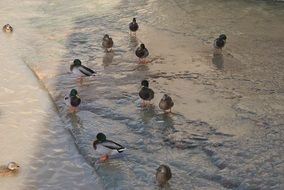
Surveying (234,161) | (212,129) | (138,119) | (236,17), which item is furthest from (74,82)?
(236,17)

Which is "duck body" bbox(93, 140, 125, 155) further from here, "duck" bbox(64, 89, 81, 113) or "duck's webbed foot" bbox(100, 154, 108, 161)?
"duck" bbox(64, 89, 81, 113)

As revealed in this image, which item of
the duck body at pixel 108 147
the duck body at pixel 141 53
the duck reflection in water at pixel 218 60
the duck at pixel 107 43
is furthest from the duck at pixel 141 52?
the duck body at pixel 108 147

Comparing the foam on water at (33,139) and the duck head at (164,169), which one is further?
the foam on water at (33,139)

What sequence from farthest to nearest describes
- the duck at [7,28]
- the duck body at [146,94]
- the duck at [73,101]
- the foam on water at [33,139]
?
1. the duck at [7,28]
2. the duck at [73,101]
3. the duck body at [146,94]
4. the foam on water at [33,139]

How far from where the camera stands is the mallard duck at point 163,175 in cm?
709

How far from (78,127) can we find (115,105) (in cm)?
98

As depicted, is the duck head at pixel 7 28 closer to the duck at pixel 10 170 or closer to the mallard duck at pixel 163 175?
the duck at pixel 10 170

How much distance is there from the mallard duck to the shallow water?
0.15 meters

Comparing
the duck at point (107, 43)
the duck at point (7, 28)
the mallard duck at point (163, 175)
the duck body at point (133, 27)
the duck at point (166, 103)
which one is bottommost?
the mallard duck at point (163, 175)

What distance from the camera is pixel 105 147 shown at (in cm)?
785

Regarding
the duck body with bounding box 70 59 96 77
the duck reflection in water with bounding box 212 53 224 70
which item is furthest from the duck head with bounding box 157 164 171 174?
the duck reflection in water with bounding box 212 53 224 70

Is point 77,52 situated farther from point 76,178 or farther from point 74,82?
point 76,178

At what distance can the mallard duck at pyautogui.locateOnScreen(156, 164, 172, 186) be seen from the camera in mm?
7086

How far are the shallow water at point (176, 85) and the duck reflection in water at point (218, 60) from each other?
2 cm
